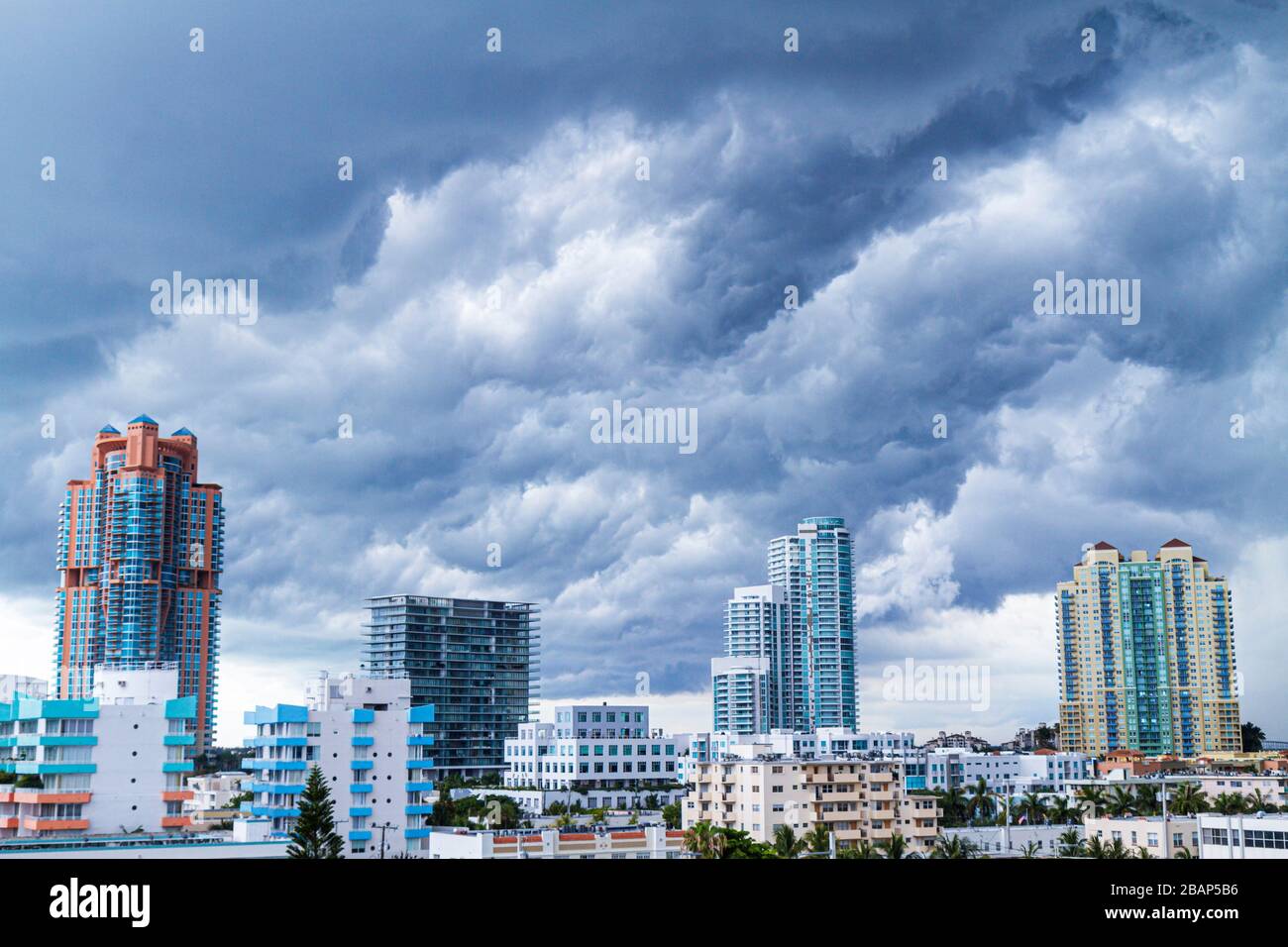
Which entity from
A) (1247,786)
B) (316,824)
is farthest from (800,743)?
(316,824)

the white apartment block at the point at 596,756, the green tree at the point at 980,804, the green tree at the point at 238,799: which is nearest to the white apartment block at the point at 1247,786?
the green tree at the point at 980,804

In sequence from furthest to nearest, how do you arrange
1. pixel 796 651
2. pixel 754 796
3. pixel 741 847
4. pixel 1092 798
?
pixel 796 651, pixel 1092 798, pixel 754 796, pixel 741 847

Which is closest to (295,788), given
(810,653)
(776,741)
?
A: (776,741)

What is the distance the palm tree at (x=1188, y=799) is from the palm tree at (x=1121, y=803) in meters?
0.90

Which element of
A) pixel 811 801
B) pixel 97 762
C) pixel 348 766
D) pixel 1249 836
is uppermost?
pixel 97 762

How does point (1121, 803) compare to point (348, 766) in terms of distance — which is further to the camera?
point (1121, 803)

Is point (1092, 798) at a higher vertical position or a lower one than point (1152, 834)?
lower

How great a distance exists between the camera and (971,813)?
98.7 ft

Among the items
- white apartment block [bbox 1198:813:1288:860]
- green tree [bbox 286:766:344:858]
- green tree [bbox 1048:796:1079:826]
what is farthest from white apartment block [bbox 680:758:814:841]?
green tree [bbox 1048:796:1079:826]

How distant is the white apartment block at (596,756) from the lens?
32.8 metres

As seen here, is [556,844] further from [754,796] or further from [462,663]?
[462,663]

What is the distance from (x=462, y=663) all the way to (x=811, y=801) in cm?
2323

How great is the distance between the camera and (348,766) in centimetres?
1836
